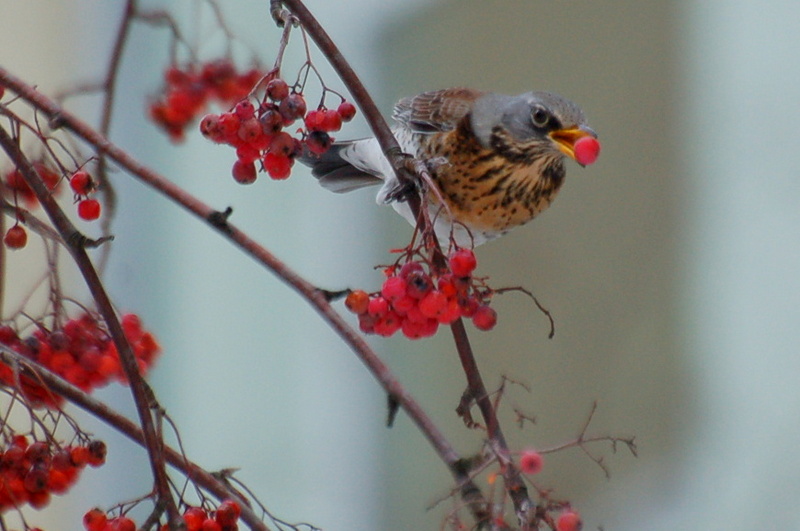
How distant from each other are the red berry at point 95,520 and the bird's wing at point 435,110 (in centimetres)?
63

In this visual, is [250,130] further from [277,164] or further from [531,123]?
[531,123]

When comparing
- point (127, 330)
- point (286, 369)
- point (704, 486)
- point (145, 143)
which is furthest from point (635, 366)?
point (127, 330)

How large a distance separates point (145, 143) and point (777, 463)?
149 cm

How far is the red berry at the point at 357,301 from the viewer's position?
29.5 inches

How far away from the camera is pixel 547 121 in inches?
45.2

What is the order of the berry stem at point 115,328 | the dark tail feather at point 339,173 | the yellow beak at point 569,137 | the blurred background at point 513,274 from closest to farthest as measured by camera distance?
the berry stem at point 115,328 → the yellow beak at point 569,137 → the dark tail feather at point 339,173 → the blurred background at point 513,274

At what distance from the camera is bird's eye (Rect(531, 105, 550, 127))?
3.77 feet

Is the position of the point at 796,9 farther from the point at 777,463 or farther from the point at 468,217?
the point at 468,217

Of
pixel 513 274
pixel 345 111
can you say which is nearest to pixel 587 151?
pixel 345 111

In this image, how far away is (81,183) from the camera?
0.79 metres

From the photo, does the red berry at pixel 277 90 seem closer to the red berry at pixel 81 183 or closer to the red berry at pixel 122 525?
the red berry at pixel 81 183

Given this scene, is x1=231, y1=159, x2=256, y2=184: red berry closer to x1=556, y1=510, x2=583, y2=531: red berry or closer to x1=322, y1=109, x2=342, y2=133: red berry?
x1=322, y1=109, x2=342, y2=133: red berry

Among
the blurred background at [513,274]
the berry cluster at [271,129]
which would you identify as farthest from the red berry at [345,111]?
the blurred background at [513,274]

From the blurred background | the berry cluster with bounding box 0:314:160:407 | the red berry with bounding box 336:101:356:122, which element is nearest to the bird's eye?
the red berry with bounding box 336:101:356:122
